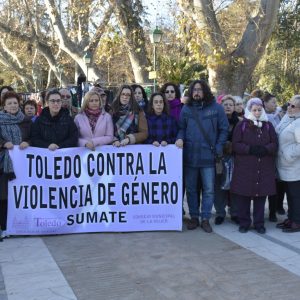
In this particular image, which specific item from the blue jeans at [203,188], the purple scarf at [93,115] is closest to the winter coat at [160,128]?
the blue jeans at [203,188]

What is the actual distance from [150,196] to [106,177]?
610 millimetres

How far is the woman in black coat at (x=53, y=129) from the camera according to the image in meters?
5.99

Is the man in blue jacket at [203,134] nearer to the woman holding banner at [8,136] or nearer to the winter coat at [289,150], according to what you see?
the winter coat at [289,150]

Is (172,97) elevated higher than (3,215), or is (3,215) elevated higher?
(172,97)

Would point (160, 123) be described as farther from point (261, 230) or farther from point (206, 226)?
point (261, 230)

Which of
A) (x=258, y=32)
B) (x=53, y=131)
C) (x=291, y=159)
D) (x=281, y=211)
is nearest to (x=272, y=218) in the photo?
(x=281, y=211)

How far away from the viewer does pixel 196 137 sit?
6.20 metres

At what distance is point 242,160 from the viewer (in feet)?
20.1

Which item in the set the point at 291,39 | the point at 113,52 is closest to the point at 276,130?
the point at 113,52

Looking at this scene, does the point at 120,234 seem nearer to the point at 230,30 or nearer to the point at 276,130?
the point at 276,130

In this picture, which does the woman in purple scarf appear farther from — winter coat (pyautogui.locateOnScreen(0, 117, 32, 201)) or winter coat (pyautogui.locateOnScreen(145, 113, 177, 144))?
winter coat (pyautogui.locateOnScreen(0, 117, 32, 201))

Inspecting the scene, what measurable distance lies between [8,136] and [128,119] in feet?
4.94

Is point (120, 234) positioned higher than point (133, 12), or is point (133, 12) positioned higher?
point (133, 12)

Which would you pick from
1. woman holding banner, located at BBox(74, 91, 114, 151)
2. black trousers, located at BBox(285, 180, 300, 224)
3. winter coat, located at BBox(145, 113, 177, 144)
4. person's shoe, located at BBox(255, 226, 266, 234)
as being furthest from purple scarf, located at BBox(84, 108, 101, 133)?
black trousers, located at BBox(285, 180, 300, 224)
